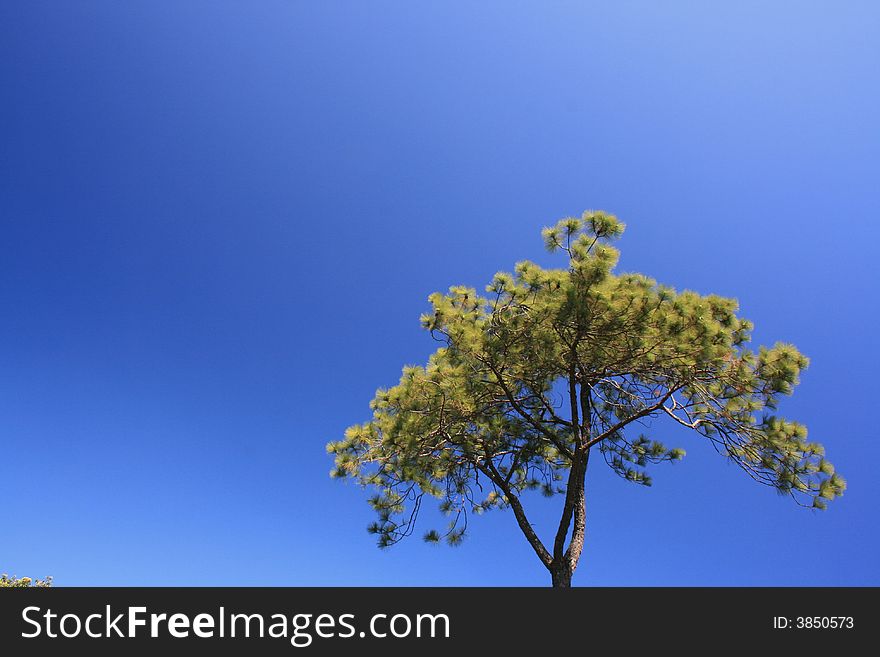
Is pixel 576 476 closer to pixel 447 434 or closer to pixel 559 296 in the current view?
pixel 447 434

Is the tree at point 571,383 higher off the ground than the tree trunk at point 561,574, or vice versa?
the tree at point 571,383

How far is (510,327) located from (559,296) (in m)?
0.81

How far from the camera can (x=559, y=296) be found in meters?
A: 4.75

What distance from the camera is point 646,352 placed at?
16.8 feet

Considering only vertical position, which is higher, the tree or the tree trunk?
the tree

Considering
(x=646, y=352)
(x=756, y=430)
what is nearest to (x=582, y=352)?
(x=646, y=352)
